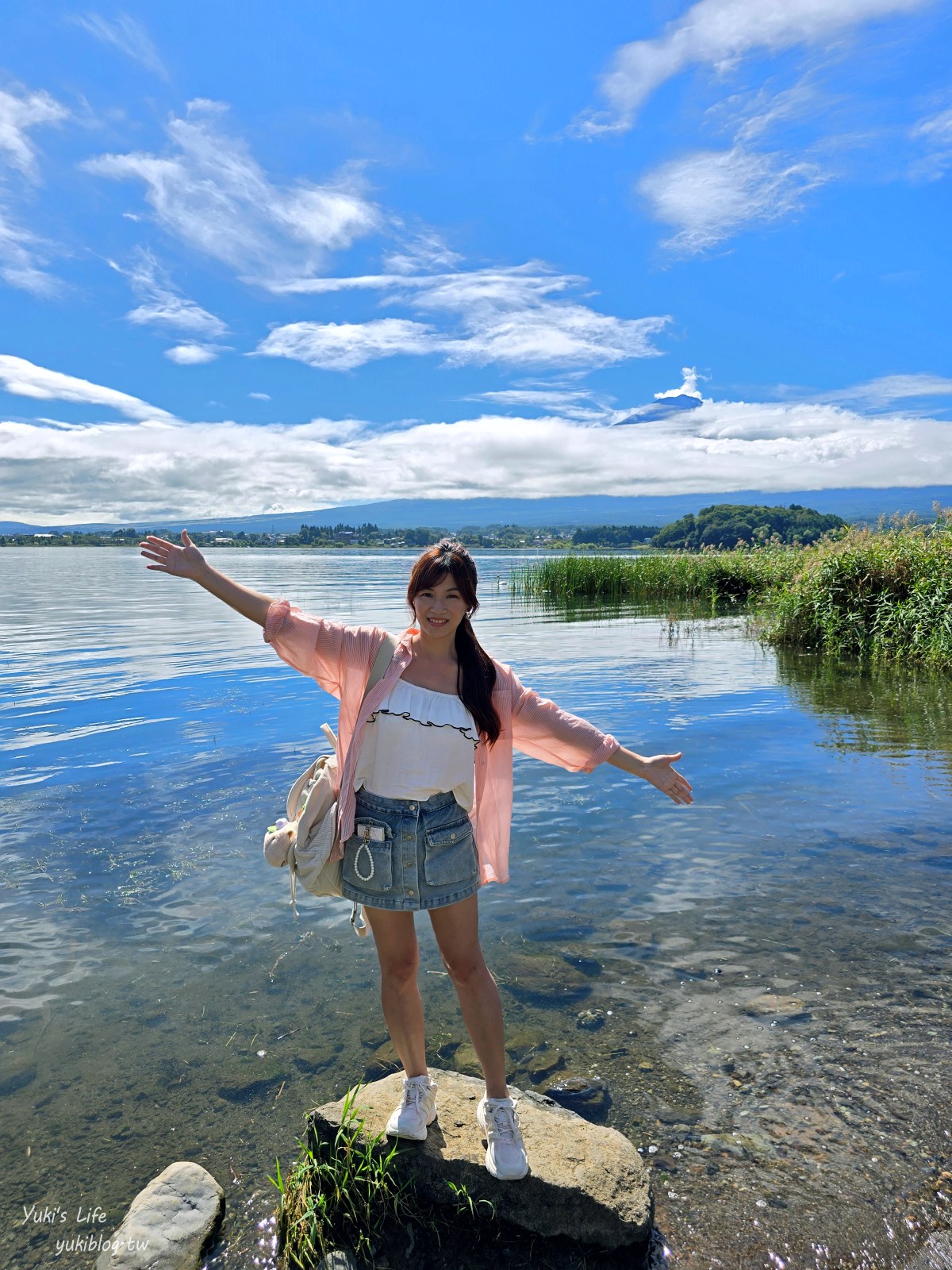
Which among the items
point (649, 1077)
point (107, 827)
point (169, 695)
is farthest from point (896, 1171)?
point (169, 695)

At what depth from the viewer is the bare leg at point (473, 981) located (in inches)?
123

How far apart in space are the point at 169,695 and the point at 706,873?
10.5m

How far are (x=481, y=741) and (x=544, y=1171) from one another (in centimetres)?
162

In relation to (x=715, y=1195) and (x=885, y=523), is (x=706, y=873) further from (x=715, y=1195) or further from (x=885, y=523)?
(x=885, y=523)

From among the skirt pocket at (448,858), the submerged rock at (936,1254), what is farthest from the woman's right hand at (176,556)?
the submerged rock at (936,1254)

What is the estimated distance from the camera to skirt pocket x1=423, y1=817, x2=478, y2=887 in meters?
3.11

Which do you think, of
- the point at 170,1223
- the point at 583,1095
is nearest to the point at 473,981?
the point at 583,1095

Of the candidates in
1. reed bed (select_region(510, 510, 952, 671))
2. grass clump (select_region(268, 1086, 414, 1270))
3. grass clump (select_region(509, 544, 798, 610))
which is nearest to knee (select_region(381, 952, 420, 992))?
grass clump (select_region(268, 1086, 414, 1270))

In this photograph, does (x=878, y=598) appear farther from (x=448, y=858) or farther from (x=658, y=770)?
(x=448, y=858)

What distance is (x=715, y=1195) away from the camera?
3.31 meters

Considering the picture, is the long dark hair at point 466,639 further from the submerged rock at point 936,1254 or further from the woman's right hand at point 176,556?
the submerged rock at point 936,1254

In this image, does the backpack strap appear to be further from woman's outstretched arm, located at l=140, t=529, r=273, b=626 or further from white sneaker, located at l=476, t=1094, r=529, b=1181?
white sneaker, located at l=476, t=1094, r=529, b=1181

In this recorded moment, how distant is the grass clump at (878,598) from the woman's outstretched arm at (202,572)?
15339mm

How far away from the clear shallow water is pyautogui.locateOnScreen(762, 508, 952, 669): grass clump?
238 inches
